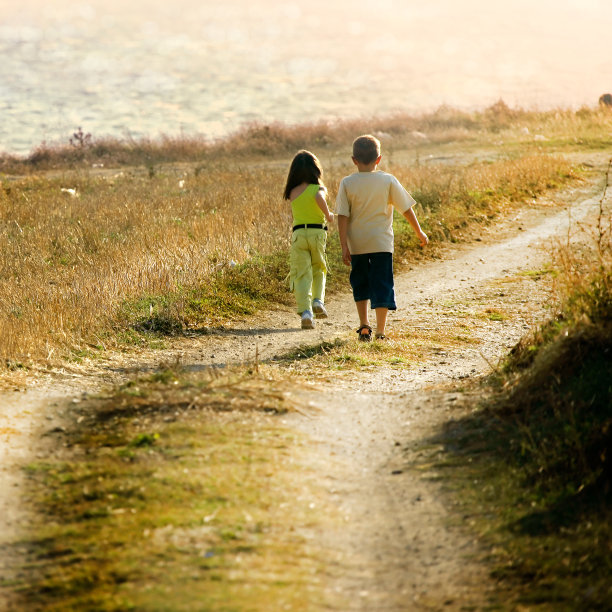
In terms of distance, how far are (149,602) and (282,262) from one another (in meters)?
8.51

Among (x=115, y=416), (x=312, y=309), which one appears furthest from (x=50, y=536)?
(x=312, y=309)

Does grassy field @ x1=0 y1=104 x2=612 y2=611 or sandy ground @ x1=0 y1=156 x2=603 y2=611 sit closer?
grassy field @ x1=0 y1=104 x2=612 y2=611

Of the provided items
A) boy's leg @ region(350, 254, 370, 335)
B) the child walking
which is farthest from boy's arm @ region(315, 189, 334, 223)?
boy's leg @ region(350, 254, 370, 335)

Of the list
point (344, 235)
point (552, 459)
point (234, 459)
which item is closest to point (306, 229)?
point (344, 235)

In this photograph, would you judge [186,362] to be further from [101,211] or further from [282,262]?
[101,211]

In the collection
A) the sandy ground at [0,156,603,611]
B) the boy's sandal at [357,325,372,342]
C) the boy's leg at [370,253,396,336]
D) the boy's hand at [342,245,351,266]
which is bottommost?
the sandy ground at [0,156,603,611]

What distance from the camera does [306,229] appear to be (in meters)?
8.99

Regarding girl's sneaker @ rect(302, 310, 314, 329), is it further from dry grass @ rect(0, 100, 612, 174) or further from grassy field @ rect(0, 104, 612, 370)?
dry grass @ rect(0, 100, 612, 174)

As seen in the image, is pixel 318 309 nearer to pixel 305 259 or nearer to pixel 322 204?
pixel 305 259


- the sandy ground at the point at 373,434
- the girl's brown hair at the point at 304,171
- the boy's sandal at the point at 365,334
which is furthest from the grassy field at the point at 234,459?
the girl's brown hair at the point at 304,171

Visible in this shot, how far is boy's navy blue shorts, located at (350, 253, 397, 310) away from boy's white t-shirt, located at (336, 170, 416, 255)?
10cm

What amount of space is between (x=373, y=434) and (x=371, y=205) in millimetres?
2970

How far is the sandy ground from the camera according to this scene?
394 centimetres

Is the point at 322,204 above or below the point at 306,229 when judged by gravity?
above
